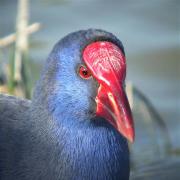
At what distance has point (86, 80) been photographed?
3695 mm

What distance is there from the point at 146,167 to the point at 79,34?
170cm

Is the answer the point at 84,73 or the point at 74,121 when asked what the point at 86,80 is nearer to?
the point at 84,73

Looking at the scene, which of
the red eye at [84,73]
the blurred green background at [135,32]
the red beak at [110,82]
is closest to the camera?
the red beak at [110,82]

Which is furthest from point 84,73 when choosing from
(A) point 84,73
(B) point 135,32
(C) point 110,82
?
(B) point 135,32

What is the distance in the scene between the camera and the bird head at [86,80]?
143 inches

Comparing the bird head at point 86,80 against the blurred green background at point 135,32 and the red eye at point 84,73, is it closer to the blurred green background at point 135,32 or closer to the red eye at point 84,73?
the red eye at point 84,73

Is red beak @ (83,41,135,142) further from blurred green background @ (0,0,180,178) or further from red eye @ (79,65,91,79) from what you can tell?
blurred green background @ (0,0,180,178)

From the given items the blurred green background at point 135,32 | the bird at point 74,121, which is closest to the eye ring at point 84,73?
the bird at point 74,121

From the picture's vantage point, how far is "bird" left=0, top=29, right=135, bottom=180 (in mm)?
3680

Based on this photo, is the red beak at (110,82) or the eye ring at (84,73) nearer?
the red beak at (110,82)

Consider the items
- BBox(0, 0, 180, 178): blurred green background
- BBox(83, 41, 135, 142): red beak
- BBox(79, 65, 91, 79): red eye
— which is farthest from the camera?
BBox(0, 0, 180, 178): blurred green background

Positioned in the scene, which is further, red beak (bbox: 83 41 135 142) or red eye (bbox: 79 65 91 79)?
red eye (bbox: 79 65 91 79)

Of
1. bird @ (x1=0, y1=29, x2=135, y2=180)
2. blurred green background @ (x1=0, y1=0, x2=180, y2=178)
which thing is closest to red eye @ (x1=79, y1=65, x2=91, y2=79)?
bird @ (x1=0, y1=29, x2=135, y2=180)

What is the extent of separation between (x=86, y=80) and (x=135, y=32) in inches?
151
